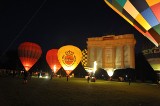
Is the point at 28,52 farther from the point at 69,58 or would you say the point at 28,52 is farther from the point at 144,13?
the point at 144,13

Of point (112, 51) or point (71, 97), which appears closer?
point (71, 97)

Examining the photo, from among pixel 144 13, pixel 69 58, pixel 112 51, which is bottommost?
pixel 69 58

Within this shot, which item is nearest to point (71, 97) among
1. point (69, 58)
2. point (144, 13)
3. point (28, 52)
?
point (144, 13)

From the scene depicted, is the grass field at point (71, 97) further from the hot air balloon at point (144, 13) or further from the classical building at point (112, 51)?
the classical building at point (112, 51)

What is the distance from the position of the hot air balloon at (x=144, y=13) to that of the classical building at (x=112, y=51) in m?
40.0

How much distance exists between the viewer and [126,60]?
57.0 metres

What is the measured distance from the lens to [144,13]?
15203 mm

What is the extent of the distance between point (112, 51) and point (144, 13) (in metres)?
44.9

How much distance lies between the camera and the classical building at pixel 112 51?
56.1 meters

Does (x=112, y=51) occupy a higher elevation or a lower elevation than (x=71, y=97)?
higher

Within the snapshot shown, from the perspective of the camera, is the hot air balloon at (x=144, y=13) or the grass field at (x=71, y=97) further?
the hot air balloon at (x=144, y=13)

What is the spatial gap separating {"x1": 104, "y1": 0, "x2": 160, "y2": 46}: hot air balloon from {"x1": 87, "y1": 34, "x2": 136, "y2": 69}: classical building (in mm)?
39962

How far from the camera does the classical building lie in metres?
56.1

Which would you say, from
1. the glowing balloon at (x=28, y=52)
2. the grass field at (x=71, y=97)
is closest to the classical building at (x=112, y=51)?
the glowing balloon at (x=28, y=52)
